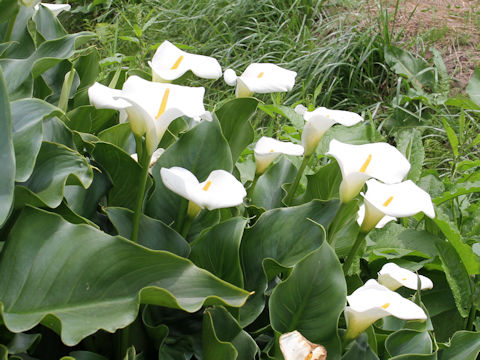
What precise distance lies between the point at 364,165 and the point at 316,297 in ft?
0.73

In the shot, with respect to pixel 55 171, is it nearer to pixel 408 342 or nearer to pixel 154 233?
pixel 154 233

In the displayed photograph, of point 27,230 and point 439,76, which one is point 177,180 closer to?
point 27,230

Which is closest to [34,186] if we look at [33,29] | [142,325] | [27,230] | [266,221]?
[27,230]

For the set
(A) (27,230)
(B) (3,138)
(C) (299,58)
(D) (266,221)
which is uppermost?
(B) (3,138)

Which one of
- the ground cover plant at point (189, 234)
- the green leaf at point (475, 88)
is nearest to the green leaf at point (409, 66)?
the green leaf at point (475, 88)

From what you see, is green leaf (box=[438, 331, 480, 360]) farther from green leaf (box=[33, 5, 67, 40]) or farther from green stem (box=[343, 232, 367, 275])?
green leaf (box=[33, 5, 67, 40])

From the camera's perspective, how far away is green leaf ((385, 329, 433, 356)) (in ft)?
2.95

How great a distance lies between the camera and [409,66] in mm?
2881

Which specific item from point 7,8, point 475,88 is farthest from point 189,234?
point 475,88

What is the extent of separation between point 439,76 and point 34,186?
238cm

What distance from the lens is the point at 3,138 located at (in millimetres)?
701

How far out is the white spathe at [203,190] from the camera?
82 centimetres

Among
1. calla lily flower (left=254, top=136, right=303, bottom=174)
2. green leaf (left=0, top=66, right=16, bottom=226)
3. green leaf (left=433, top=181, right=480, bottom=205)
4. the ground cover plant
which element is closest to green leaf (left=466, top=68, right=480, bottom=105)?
green leaf (left=433, top=181, right=480, bottom=205)

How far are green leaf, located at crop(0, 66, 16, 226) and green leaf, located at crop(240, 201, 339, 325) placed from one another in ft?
1.30
